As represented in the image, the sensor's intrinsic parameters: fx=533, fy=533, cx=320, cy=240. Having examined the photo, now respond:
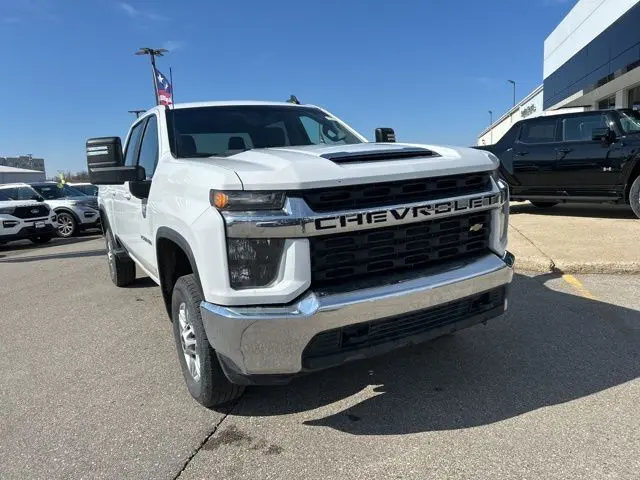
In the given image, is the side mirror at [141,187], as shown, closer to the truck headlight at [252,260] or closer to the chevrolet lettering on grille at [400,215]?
the truck headlight at [252,260]

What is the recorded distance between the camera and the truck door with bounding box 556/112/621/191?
881 cm

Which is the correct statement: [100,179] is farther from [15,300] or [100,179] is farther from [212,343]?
[15,300]

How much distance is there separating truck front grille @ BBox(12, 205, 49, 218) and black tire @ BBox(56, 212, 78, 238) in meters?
1.16

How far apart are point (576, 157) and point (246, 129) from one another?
7.12 metres

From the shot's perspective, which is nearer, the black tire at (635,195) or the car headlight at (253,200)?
the car headlight at (253,200)

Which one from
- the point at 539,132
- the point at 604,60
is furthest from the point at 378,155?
the point at 604,60

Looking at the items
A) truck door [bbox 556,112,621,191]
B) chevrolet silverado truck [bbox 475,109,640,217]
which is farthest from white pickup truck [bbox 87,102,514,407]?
truck door [bbox 556,112,621,191]

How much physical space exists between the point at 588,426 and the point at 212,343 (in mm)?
2000

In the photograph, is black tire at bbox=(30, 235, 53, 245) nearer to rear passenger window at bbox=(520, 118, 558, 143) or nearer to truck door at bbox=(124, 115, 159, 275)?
truck door at bbox=(124, 115, 159, 275)

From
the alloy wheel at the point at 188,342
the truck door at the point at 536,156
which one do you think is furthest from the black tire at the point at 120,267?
the truck door at the point at 536,156

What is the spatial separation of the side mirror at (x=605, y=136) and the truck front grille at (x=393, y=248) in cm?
687

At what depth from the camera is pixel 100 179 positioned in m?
3.60

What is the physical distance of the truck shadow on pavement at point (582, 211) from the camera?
32.1ft

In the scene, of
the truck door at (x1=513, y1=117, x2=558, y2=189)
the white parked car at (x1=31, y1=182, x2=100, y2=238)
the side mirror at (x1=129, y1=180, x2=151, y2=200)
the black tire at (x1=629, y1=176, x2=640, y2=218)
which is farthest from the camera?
the white parked car at (x1=31, y1=182, x2=100, y2=238)
